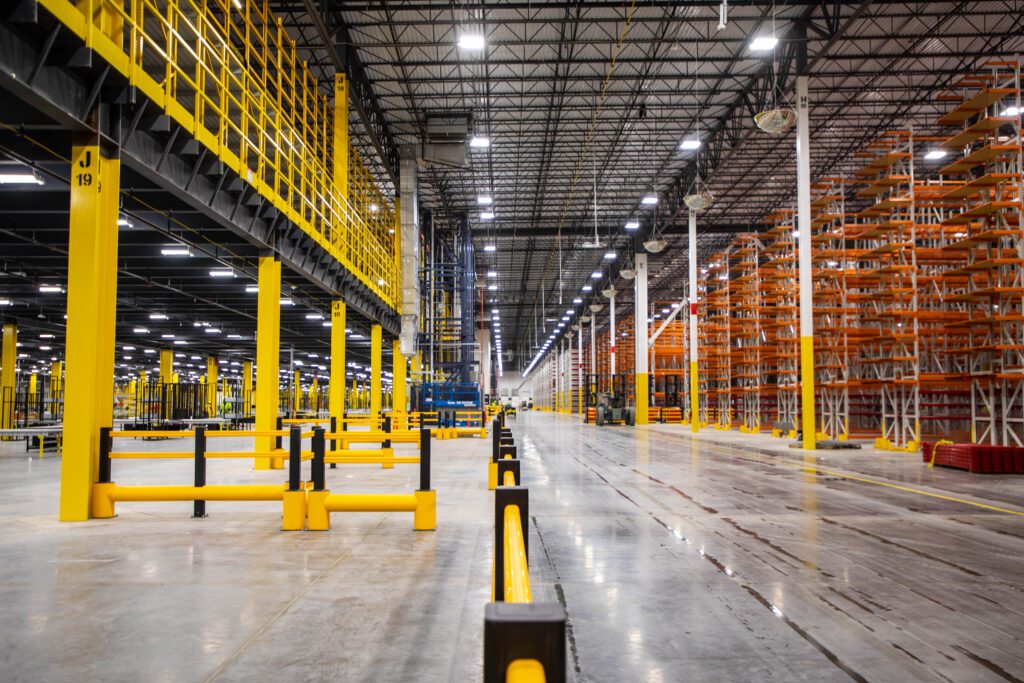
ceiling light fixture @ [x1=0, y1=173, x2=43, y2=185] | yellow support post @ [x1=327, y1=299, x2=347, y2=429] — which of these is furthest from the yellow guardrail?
yellow support post @ [x1=327, y1=299, x2=347, y2=429]

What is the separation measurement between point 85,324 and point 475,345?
2323cm

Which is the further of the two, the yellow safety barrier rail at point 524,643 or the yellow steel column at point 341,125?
the yellow steel column at point 341,125

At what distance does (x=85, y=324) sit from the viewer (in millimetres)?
9047

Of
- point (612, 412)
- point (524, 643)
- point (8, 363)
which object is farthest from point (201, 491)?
point (612, 412)

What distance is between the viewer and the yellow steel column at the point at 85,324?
896 cm

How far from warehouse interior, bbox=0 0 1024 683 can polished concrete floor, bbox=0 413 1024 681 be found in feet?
0.15

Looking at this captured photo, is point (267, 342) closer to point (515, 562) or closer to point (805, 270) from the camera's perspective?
point (515, 562)

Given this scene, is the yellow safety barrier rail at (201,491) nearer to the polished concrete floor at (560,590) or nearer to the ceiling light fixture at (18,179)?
the polished concrete floor at (560,590)

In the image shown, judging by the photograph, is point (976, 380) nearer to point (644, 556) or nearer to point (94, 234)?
point (644, 556)

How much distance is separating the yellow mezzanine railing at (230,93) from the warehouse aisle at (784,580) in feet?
26.5

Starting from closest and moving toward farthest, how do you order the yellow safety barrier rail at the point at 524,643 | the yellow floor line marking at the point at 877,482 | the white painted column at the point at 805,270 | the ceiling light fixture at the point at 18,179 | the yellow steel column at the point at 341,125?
the yellow safety barrier rail at the point at 524,643 → the yellow floor line marking at the point at 877,482 → the ceiling light fixture at the point at 18,179 → the white painted column at the point at 805,270 → the yellow steel column at the point at 341,125

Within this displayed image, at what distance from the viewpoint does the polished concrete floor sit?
4.11m

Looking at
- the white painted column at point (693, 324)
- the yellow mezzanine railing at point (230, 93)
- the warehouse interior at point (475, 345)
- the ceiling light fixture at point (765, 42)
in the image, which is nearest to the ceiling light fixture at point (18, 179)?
the warehouse interior at point (475, 345)

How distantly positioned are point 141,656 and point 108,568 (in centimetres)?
269
